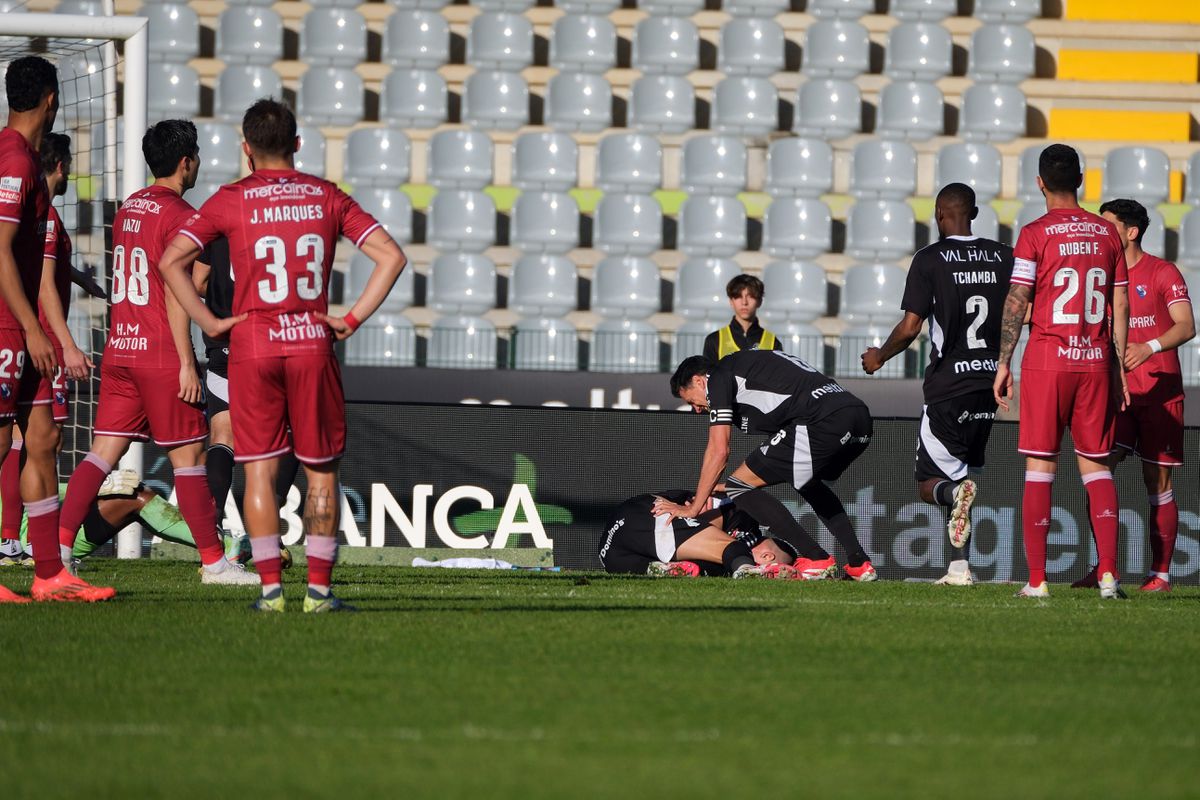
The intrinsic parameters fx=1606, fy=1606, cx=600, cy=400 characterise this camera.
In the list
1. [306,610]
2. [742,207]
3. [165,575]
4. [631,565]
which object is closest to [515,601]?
[306,610]

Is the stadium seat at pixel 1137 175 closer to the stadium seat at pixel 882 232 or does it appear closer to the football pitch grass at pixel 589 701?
the stadium seat at pixel 882 232

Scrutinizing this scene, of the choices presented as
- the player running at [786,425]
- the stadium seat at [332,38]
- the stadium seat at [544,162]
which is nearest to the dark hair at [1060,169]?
the player running at [786,425]

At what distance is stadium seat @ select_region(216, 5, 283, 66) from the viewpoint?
58.7 feet

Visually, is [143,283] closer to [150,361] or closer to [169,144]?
[150,361]

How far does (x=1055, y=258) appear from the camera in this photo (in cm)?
756

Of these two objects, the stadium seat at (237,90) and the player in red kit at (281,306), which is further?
the stadium seat at (237,90)

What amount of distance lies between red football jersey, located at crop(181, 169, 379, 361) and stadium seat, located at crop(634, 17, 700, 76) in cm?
1253

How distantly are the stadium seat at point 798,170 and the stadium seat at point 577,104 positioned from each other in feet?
6.36

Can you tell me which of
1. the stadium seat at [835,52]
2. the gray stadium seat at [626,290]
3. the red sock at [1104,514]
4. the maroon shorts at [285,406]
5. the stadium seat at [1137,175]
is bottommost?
the red sock at [1104,514]

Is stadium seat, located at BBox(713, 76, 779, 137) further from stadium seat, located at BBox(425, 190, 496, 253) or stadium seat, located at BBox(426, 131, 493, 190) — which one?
stadium seat, located at BBox(425, 190, 496, 253)

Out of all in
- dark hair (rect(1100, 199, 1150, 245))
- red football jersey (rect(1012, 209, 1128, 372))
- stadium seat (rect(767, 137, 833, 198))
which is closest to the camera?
red football jersey (rect(1012, 209, 1128, 372))

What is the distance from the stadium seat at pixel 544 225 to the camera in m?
16.6

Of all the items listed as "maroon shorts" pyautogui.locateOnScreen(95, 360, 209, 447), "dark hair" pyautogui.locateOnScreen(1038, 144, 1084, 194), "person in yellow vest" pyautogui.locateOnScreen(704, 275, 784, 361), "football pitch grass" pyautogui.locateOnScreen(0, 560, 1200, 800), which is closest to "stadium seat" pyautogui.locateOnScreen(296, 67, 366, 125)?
"person in yellow vest" pyautogui.locateOnScreen(704, 275, 784, 361)

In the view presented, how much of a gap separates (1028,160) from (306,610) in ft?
43.3
